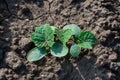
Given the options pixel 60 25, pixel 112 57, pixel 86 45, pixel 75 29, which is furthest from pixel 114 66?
pixel 60 25

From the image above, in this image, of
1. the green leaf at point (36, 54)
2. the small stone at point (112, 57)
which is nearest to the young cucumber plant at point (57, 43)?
the green leaf at point (36, 54)

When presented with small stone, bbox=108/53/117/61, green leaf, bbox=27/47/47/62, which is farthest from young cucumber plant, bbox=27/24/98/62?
small stone, bbox=108/53/117/61

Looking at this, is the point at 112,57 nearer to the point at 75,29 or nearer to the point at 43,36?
the point at 75,29

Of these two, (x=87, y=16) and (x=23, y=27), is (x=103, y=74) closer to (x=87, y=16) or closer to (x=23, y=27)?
(x=87, y=16)

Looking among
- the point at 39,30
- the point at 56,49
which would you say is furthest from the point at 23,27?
the point at 56,49

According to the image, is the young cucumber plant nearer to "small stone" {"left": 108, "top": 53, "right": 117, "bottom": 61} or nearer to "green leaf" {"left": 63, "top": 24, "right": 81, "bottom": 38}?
"green leaf" {"left": 63, "top": 24, "right": 81, "bottom": 38}

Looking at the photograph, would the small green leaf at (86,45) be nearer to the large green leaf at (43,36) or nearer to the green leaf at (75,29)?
the green leaf at (75,29)
